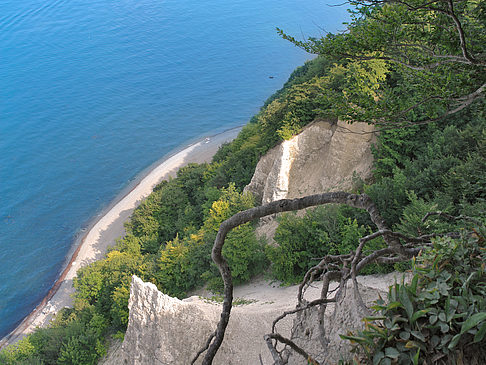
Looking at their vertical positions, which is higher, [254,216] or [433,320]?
[254,216]

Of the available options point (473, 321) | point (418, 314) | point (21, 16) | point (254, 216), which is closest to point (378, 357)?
point (418, 314)

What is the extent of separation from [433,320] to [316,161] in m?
21.8

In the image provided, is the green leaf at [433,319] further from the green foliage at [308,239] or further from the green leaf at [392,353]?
the green foliage at [308,239]

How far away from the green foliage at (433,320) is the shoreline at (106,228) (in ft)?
124

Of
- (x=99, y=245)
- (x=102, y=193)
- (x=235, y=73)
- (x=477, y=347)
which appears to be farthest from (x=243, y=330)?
(x=235, y=73)

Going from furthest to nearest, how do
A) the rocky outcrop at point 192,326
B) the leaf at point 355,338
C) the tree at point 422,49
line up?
the rocky outcrop at point 192,326
the tree at point 422,49
the leaf at point 355,338

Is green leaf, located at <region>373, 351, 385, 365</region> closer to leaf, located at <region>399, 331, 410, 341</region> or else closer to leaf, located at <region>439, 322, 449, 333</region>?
leaf, located at <region>399, 331, 410, 341</region>

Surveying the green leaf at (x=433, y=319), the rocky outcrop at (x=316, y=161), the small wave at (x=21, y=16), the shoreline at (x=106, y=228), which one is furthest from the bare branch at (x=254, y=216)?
the small wave at (x=21, y=16)

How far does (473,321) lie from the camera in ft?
10.7

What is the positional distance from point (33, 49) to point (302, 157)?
86.8m

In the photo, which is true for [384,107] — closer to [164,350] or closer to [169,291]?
[164,350]

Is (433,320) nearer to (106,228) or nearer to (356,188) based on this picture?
(356,188)

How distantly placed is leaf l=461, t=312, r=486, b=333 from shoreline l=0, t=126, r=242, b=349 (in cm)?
3845

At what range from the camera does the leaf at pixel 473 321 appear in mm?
3246
